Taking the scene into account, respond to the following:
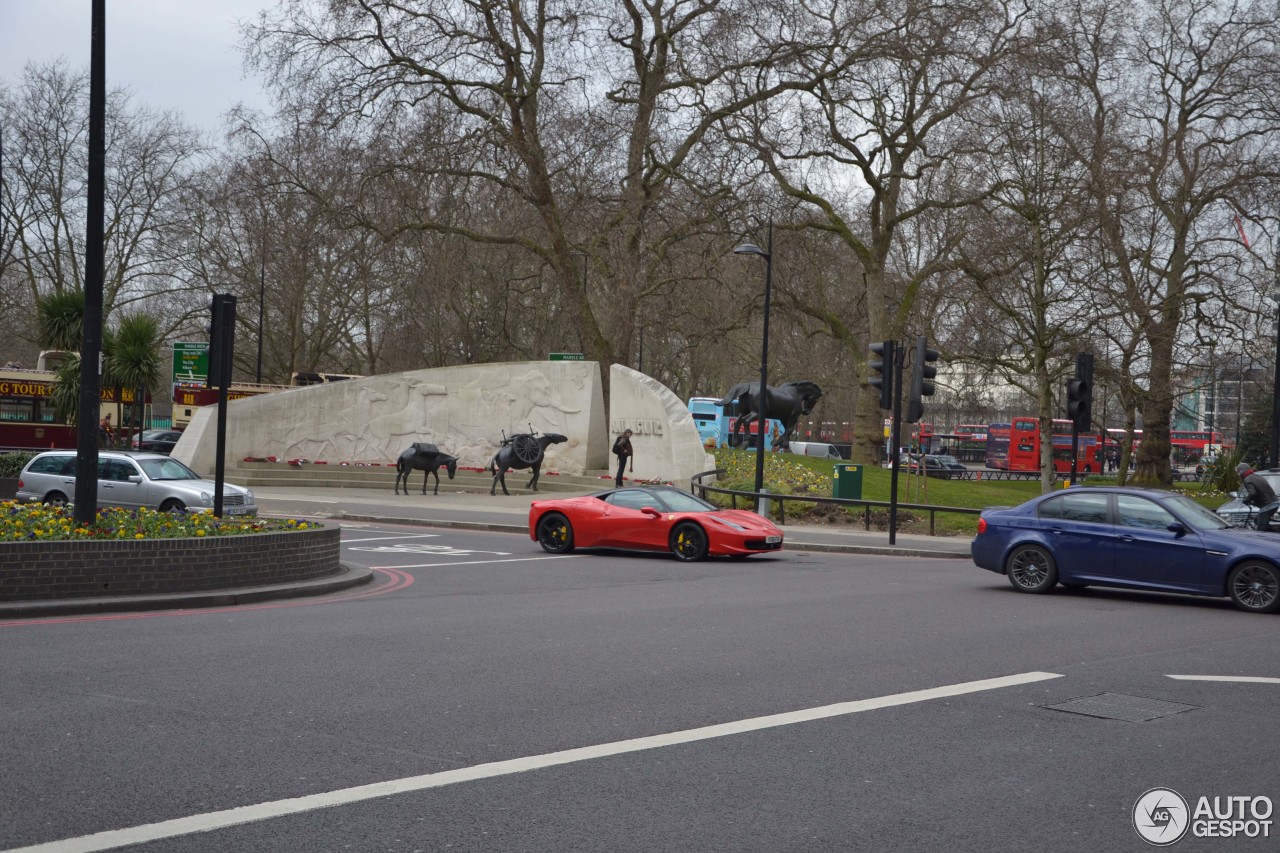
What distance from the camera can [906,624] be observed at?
40.2ft

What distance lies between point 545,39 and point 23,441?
21.6 metres

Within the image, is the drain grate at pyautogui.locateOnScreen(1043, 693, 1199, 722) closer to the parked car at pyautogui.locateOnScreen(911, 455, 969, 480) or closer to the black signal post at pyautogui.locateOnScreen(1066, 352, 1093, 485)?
the black signal post at pyautogui.locateOnScreen(1066, 352, 1093, 485)

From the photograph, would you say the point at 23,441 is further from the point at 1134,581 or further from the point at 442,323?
the point at 1134,581

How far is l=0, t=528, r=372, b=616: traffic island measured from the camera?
11906 millimetres

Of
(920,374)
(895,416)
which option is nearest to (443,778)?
(920,374)

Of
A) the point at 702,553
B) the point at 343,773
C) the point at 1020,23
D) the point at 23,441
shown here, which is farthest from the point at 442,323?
the point at 343,773

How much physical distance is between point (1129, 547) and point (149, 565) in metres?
10.7

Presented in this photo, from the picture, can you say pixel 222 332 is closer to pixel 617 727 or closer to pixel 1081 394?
pixel 617 727

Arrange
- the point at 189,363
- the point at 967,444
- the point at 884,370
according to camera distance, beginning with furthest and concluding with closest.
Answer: the point at 967,444, the point at 189,363, the point at 884,370

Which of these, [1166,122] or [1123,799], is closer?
[1123,799]

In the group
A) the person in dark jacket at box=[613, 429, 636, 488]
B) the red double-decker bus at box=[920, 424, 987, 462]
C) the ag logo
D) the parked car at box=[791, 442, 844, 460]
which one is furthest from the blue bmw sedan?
the red double-decker bus at box=[920, 424, 987, 462]

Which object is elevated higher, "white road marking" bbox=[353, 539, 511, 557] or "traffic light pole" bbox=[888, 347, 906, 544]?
"traffic light pole" bbox=[888, 347, 906, 544]

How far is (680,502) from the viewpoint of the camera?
20.3 metres

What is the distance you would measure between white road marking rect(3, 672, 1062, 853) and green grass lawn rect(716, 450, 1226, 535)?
19.5 m
